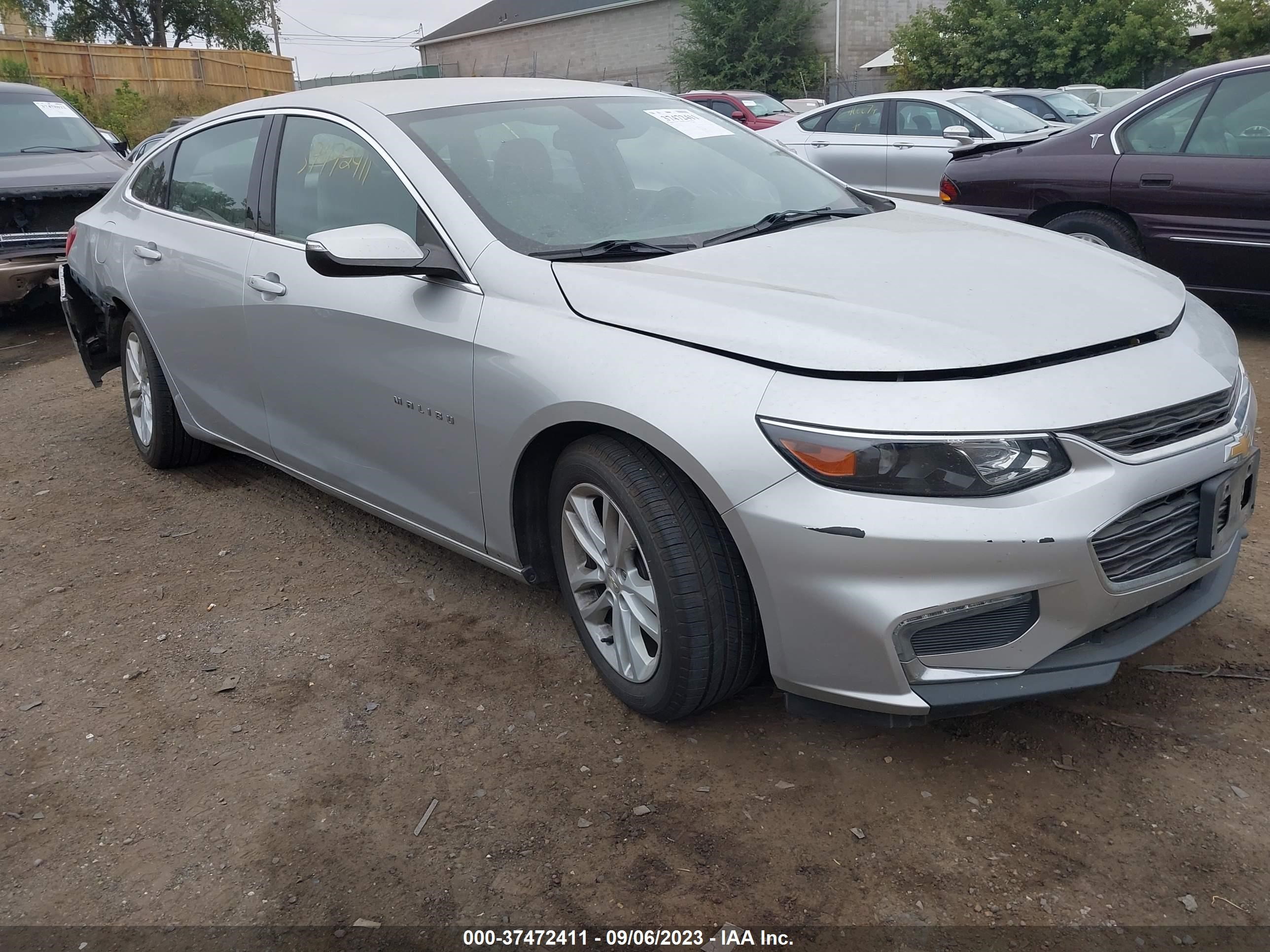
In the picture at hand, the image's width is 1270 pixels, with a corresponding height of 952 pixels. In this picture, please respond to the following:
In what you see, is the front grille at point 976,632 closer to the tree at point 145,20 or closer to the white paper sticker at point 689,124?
A: the white paper sticker at point 689,124

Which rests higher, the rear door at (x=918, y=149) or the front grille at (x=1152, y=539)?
the rear door at (x=918, y=149)

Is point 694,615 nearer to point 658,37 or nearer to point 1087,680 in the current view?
point 1087,680

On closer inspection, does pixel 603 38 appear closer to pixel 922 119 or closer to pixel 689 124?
pixel 922 119

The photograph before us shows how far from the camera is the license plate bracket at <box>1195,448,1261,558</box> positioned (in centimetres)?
243

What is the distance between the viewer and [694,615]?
253 centimetres

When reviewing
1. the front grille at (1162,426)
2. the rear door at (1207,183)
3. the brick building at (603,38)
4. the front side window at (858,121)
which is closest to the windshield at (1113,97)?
the front side window at (858,121)

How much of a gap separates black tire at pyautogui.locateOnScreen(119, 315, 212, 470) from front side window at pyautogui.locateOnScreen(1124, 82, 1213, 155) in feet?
17.5

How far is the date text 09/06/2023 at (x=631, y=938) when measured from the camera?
216 cm

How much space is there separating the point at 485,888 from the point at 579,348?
4.15 feet

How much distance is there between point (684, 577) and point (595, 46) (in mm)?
45513

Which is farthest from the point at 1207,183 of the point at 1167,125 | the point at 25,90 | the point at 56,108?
the point at 25,90

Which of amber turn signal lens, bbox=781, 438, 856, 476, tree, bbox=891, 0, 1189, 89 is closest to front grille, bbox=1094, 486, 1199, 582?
amber turn signal lens, bbox=781, 438, 856, 476

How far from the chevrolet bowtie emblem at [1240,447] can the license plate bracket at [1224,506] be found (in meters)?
0.03

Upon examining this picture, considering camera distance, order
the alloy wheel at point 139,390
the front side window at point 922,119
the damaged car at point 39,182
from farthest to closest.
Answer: the front side window at point 922,119
the damaged car at point 39,182
the alloy wheel at point 139,390
